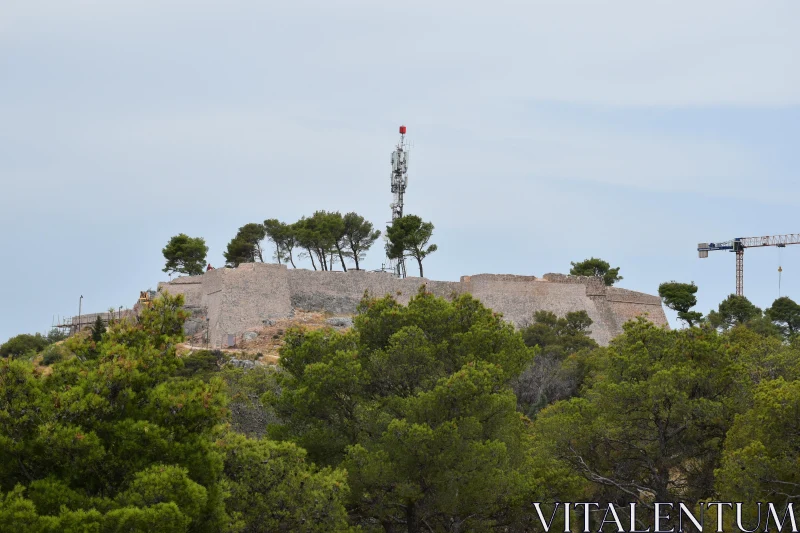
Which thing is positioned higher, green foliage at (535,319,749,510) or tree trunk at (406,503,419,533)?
green foliage at (535,319,749,510)

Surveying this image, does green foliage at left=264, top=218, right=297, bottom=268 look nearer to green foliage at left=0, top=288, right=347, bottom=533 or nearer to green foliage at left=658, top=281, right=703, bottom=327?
green foliage at left=658, top=281, right=703, bottom=327

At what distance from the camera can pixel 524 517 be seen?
2350 centimetres

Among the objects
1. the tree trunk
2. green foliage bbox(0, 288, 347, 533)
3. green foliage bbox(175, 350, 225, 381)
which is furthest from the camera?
green foliage bbox(175, 350, 225, 381)

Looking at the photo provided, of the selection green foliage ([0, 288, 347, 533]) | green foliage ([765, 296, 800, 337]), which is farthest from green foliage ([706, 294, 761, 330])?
green foliage ([0, 288, 347, 533])

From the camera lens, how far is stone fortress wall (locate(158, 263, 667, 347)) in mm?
51438

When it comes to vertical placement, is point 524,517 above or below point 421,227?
below

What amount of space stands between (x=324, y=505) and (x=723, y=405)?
996 cm

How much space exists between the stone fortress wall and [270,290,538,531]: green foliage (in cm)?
2683

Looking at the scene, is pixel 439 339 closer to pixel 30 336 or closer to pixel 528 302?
pixel 528 302

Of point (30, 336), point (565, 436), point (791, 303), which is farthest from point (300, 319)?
point (791, 303)

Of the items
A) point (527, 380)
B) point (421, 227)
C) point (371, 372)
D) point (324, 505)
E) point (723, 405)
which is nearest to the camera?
point (324, 505)

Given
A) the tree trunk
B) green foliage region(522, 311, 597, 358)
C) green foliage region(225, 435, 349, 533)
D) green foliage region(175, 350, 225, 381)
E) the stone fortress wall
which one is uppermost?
the stone fortress wall

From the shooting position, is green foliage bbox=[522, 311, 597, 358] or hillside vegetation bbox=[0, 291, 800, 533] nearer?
hillside vegetation bbox=[0, 291, 800, 533]

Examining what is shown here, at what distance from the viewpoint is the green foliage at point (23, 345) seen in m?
60.5
